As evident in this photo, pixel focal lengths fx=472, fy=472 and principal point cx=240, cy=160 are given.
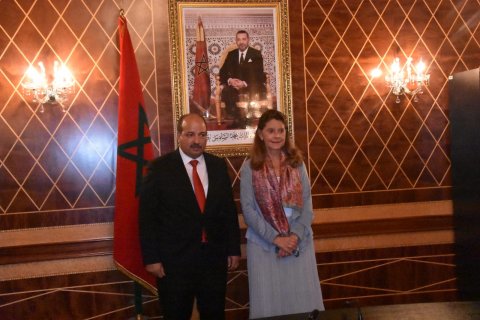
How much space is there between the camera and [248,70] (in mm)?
3490

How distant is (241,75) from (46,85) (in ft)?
4.42

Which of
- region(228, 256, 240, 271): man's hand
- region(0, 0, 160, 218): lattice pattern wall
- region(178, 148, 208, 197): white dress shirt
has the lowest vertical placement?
region(228, 256, 240, 271): man's hand

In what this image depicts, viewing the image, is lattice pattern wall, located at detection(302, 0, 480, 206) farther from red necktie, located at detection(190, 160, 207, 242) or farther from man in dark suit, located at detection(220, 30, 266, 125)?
red necktie, located at detection(190, 160, 207, 242)

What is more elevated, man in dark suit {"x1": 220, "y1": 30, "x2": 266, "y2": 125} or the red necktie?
man in dark suit {"x1": 220, "y1": 30, "x2": 266, "y2": 125}

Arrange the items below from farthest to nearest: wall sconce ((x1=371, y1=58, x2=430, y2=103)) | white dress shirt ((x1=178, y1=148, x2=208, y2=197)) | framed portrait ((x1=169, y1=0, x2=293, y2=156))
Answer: wall sconce ((x1=371, y1=58, x2=430, y2=103)), framed portrait ((x1=169, y1=0, x2=293, y2=156)), white dress shirt ((x1=178, y1=148, x2=208, y2=197))

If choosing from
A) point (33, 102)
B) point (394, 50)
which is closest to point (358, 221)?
point (394, 50)

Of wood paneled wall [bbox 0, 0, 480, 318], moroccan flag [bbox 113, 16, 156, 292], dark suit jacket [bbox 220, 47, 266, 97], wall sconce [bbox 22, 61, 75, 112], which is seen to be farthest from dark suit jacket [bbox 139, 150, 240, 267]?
dark suit jacket [bbox 220, 47, 266, 97]

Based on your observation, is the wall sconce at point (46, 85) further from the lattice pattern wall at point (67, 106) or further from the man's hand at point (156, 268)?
the man's hand at point (156, 268)

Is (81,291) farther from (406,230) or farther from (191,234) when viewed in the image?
(406,230)

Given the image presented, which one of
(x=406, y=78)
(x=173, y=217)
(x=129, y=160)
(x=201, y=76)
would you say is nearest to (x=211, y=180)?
(x=173, y=217)

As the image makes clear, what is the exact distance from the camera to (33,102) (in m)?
3.17

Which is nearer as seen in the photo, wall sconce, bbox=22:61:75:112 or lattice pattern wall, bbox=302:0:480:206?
wall sconce, bbox=22:61:75:112

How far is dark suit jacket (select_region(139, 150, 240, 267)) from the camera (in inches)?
94.0

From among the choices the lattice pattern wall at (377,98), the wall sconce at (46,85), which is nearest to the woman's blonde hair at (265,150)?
the lattice pattern wall at (377,98)
